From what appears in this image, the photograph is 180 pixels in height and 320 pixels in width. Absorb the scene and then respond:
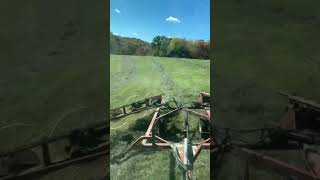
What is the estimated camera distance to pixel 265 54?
11.1ft

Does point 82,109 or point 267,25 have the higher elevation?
point 267,25

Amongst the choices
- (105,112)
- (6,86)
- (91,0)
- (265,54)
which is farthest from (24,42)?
(265,54)

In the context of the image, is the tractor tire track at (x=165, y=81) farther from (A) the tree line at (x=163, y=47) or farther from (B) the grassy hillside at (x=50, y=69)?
(B) the grassy hillside at (x=50, y=69)

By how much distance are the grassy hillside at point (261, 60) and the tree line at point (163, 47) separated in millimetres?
767

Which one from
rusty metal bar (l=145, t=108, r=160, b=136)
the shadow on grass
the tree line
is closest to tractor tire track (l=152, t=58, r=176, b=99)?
the tree line

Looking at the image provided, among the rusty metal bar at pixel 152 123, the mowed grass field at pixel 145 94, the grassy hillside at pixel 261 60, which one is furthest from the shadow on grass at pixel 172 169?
the grassy hillside at pixel 261 60

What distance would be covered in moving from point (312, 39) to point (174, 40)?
5.39 ft

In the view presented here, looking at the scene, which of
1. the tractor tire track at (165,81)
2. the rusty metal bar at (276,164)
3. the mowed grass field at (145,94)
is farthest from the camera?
the tractor tire track at (165,81)

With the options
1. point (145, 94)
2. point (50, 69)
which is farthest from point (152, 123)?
point (50, 69)

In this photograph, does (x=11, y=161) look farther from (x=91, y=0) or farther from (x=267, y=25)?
(x=267, y=25)

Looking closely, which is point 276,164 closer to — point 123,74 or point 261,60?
point 261,60

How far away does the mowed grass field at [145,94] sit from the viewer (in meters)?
4.09

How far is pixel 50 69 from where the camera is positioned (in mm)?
3320

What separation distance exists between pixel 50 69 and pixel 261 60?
183 centimetres
